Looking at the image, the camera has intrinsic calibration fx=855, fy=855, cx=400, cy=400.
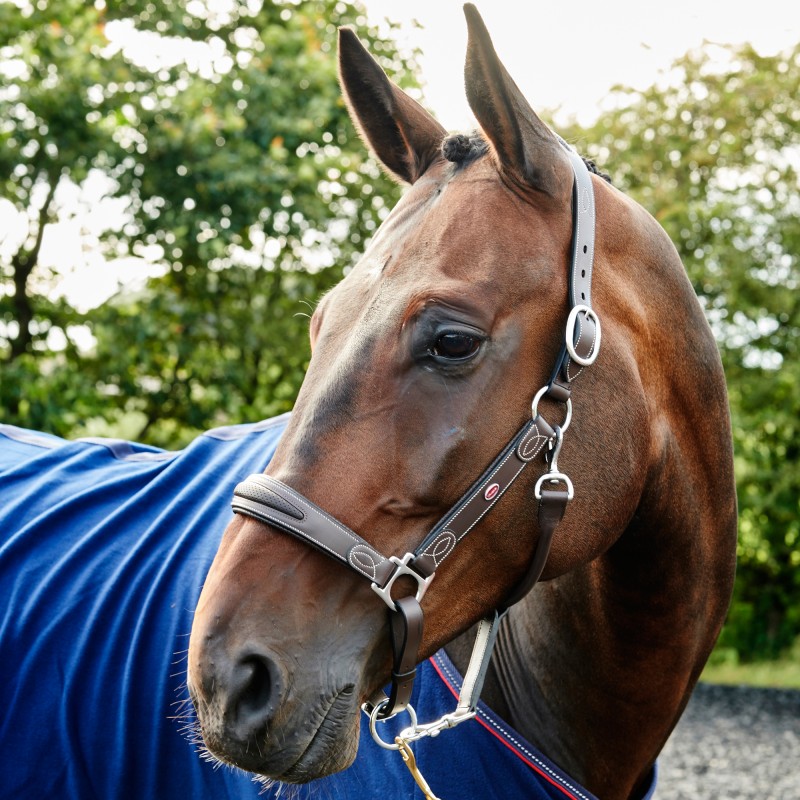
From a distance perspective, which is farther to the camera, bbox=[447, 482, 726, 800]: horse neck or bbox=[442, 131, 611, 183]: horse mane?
bbox=[447, 482, 726, 800]: horse neck

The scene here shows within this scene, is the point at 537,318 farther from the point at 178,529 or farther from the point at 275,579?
the point at 178,529

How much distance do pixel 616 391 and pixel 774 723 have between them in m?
8.35

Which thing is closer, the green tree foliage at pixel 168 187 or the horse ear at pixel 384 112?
the horse ear at pixel 384 112

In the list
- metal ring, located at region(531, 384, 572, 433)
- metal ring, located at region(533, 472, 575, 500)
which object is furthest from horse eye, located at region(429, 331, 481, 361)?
metal ring, located at region(533, 472, 575, 500)

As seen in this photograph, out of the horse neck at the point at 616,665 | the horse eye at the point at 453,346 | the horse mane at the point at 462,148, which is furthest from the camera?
the horse neck at the point at 616,665

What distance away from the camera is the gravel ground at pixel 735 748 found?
725cm

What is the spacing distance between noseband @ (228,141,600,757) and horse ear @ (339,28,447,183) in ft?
1.41

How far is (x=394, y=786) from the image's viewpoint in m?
2.06

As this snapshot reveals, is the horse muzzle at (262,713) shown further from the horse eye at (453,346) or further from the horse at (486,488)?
the horse eye at (453,346)

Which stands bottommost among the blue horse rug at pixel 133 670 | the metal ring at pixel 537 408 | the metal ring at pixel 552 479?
the blue horse rug at pixel 133 670

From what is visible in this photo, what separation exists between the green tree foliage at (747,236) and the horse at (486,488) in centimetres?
729

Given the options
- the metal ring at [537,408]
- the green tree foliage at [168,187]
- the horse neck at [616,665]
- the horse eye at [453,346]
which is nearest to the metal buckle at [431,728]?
the horse neck at [616,665]

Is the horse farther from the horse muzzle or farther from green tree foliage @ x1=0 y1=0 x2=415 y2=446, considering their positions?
green tree foliage @ x1=0 y1=0 x2=415 y2=446

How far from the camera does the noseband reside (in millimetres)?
1675
